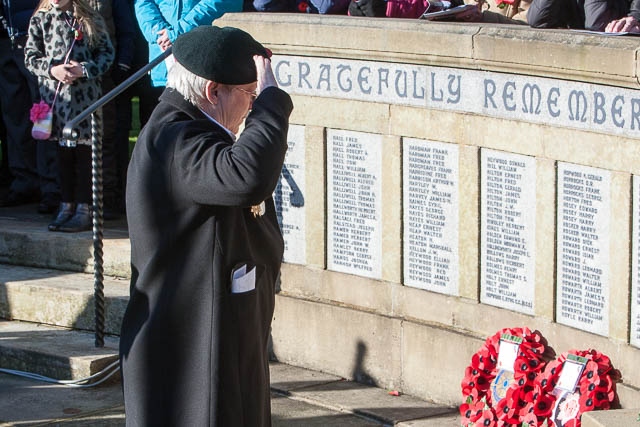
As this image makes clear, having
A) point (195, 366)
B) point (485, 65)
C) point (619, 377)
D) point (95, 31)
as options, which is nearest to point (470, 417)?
point (619, 377)

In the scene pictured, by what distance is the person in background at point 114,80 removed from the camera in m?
8.60

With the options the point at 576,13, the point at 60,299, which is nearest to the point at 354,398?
the point at 60,299

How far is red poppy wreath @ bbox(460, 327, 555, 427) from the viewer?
5.54 metres

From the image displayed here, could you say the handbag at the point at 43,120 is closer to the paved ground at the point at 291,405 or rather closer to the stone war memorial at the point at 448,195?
the stone war memorial at the point at 448,195

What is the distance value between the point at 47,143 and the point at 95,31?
1034mm

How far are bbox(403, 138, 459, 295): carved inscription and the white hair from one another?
253cm

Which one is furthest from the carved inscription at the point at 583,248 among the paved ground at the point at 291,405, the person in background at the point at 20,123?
the person in background at the point at 20,123

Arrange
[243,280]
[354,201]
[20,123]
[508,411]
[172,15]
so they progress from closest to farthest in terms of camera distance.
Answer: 1. [243,280]
2. [508,411]
3. [354,201]
4. [172,15]
5. [20,123]

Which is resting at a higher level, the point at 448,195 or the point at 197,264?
the point at 197,264

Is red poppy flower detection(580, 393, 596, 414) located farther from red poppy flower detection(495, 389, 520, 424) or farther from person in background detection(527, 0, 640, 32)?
person in background detection(527, 0, 640, 32)

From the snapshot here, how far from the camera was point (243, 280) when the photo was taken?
12.6ft

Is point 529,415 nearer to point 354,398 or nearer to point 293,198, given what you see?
point 354,398

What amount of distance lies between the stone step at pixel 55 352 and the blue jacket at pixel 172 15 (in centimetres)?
177

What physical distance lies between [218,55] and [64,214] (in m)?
4.82
